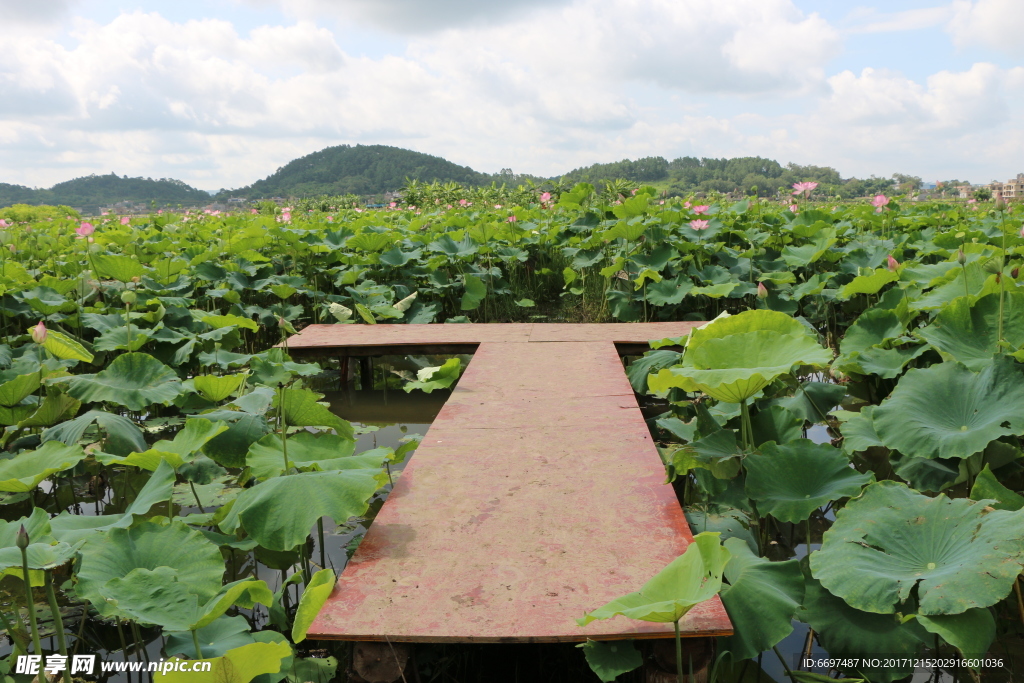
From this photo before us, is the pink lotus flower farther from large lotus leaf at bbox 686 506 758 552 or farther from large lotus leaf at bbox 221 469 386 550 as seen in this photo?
large lotus leaf at bbox 221 469 386 550

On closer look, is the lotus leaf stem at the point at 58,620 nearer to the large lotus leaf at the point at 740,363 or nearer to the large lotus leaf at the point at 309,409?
the large lotus leaf at the point at 309,409

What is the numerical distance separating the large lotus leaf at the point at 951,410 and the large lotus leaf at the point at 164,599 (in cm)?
145

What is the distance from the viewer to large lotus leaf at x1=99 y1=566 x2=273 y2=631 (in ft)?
3.91

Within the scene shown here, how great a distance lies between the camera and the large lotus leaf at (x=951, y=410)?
1657 mm

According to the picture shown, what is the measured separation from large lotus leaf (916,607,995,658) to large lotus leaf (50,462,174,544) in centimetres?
144

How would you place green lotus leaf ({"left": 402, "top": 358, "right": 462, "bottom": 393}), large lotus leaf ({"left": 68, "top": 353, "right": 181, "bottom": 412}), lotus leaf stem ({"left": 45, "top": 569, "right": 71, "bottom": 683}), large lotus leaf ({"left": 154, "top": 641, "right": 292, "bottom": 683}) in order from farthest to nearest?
1. green lotus leaf ({"left": 402, "top": 358, "right": 462, "bottom": 393})
2. large lotus leaf ({"left": 68, "top": 353, "right": 181, "bottom": 412})
3. lotus leaf stem ({"left": 45, "top": 569, "right": 71, "bottom": 683})
4. large lotus leaf ({"left": 154, "top": 641, "right": 292, "bottom": 683})

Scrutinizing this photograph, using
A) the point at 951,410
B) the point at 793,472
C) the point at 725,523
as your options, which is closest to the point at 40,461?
the point at 725,523

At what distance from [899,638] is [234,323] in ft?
9.11

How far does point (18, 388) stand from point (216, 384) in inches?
22.4

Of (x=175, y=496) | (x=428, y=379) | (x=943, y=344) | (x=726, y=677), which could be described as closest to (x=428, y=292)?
(x=428, y=379)

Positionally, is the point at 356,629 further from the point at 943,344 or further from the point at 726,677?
the point at 943,344

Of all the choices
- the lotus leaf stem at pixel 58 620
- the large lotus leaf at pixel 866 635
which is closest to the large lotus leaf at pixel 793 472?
the large lotus leaf at pixel 866 635

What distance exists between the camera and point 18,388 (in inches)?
89.0

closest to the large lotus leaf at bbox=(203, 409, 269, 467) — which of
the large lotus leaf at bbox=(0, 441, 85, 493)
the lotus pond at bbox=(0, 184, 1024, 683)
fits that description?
the lotus pond at bbox=(0, 184, 1024, 683)
